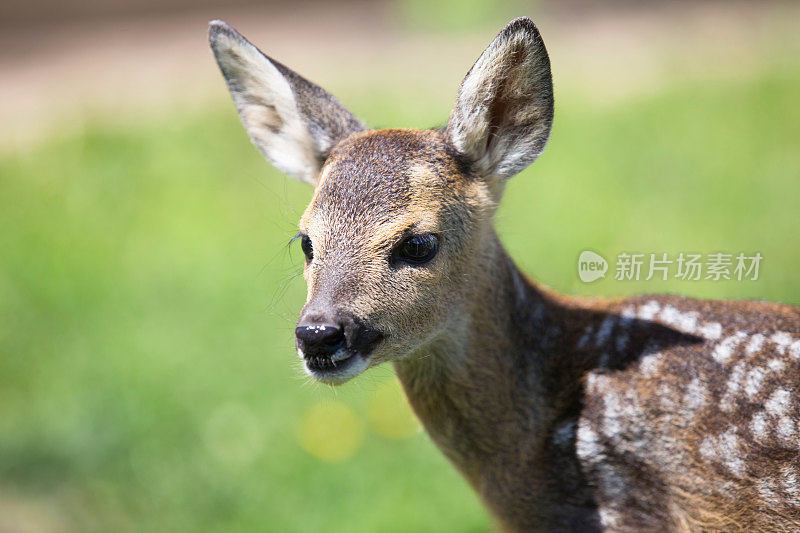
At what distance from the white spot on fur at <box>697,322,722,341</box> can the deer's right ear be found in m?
1.74

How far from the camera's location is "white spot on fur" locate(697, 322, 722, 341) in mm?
3488

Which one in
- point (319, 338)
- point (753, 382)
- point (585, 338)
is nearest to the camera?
point (319, 338)

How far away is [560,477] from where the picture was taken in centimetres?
358

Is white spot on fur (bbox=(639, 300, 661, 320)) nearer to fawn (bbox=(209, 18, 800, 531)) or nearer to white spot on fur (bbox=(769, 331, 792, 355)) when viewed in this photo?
fawn (bbox=(209, 18, 800, 531))

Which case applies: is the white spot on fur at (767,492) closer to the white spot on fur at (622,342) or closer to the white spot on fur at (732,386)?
the white spot on fur at (732,386)

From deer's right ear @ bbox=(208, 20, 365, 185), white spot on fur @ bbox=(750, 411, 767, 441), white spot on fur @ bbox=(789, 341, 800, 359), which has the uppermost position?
deer's right ear @ bbox=(208, 20, 365, 185)

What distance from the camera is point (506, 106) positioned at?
3654 millimetres

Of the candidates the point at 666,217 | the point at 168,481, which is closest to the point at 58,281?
the point at 168,481

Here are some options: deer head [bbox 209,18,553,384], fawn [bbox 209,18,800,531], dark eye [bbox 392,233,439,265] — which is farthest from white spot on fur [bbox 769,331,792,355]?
dark eye [bbox 392,233,439,265]

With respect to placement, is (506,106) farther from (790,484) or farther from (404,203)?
(790,484)

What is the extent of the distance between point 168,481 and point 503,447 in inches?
106

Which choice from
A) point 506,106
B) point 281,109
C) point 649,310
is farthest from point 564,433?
point 281,109
